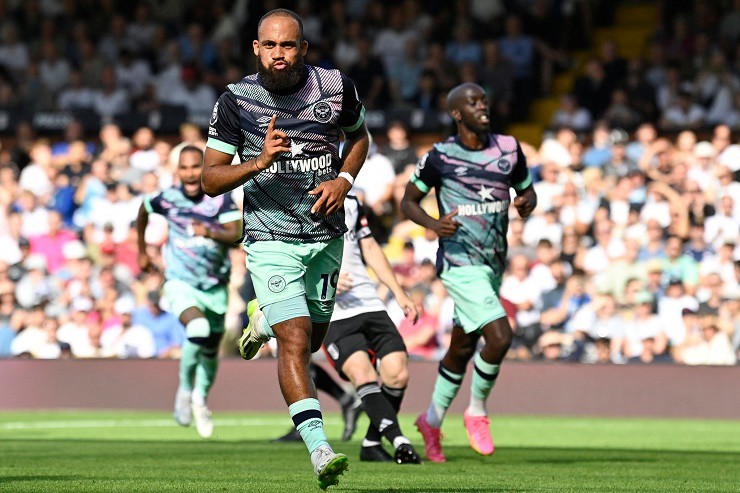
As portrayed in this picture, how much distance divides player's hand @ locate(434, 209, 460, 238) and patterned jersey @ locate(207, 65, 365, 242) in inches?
118

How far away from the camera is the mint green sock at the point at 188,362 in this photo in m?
13.9

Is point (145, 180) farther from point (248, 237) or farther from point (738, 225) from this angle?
point (248, 237)

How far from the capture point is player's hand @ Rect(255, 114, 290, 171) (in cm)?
745

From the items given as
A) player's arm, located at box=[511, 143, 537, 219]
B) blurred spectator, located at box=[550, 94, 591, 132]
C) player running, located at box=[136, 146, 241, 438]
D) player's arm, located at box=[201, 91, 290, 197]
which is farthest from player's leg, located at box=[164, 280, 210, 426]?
blurred spectator, located at box=[550, 94, 591, 132]

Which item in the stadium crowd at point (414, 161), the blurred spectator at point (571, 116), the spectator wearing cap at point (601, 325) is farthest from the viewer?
the blurred spectator at point (571, 116)

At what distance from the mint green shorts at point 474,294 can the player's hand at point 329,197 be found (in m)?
3.41

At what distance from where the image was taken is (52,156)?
23.8 m

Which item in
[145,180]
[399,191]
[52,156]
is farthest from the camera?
[52,156]

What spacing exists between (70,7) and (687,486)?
20702 mm

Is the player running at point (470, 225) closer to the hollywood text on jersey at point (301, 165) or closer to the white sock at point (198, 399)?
the hollywood text on jersey at point (301, 165)

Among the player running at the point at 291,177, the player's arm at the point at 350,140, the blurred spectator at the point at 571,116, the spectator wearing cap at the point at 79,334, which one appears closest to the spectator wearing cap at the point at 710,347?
the blurred spectator at the point at 571,116

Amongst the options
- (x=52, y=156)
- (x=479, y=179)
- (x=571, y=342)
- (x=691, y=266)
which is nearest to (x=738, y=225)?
(x=691, y=266)

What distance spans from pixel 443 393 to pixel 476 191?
1621mm

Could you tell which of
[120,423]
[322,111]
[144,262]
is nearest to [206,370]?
Answer: [144,262]
